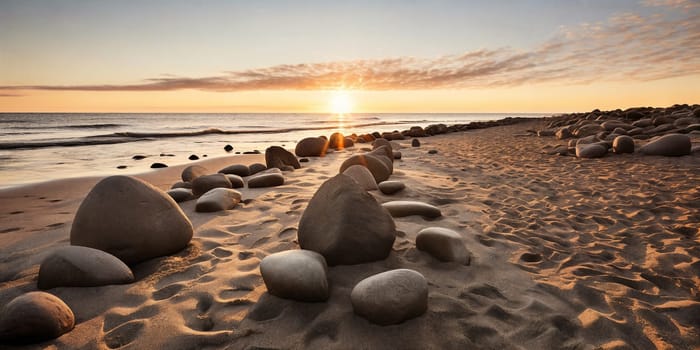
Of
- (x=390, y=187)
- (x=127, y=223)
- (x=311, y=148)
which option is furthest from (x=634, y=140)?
(x=127, y=223)

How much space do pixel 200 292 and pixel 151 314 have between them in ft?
0.92

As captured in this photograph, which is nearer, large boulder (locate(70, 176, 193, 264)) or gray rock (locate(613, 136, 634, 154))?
large boulder (locate(70, 176, 193, 264))

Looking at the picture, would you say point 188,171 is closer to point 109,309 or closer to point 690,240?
point 109,309

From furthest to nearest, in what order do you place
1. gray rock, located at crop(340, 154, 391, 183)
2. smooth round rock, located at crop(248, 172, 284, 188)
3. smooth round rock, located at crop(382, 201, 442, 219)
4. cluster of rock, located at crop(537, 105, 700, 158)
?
cluster of rock, located at crop(537, 105, 700, 158), gray rock, located at crop(340, 154, 391, 183), smooth round rock, located at crop(248, 172, 284, 188), smooth round rock, located at crop(382, 201, 442, 219)

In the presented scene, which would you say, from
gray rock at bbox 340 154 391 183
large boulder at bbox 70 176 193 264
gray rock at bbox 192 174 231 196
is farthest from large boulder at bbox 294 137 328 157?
large boulder at bbox 70 176 193 264

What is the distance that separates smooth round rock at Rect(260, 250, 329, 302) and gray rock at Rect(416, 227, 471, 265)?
89 centimetres

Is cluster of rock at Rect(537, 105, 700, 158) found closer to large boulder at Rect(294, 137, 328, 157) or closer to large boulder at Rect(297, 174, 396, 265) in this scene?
large boulder at Rect(294, 137, 328, 157)

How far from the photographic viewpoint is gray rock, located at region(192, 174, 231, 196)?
453cm

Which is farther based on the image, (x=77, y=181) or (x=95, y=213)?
(x=77, y=181)

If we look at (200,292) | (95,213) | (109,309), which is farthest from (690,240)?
(95,213)

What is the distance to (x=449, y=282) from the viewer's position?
2.20 m

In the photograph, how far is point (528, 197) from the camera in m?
4.59

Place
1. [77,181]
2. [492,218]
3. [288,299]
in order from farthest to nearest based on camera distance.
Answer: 1. [77,181]
2. [492,218]
3. [288,299]

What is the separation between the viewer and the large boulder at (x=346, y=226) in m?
2.35
